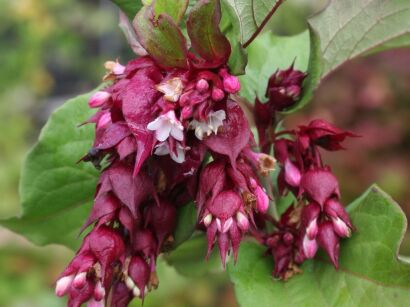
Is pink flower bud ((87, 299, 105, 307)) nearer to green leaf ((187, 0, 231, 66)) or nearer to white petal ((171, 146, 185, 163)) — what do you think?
white petal ((171, 146, 185, 163))

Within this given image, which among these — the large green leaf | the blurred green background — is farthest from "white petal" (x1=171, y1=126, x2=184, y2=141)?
the blurred green background

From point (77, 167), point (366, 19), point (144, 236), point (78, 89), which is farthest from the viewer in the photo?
point (78, 89)

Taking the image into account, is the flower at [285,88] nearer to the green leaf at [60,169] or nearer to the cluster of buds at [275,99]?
the cluster of buds at [275,99]

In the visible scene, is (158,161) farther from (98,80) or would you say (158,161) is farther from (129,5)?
(98,80)

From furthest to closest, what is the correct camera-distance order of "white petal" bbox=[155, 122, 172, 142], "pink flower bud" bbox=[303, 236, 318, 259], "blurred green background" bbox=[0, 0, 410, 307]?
"blurred green background" bbox=[0, 0, 410, 307]
"pink flower bud" bbox=[303, 236, 318, 259]
"white petal" bbox=[155, 122, 172, 142]

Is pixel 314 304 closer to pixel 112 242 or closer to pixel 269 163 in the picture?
pixel 269 163

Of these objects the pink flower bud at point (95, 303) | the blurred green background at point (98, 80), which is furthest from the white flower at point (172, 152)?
the blurred green background at point (98, 80)

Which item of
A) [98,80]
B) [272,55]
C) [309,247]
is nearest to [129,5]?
[272,55]

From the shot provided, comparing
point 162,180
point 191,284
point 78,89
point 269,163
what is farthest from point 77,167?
point 78,89
